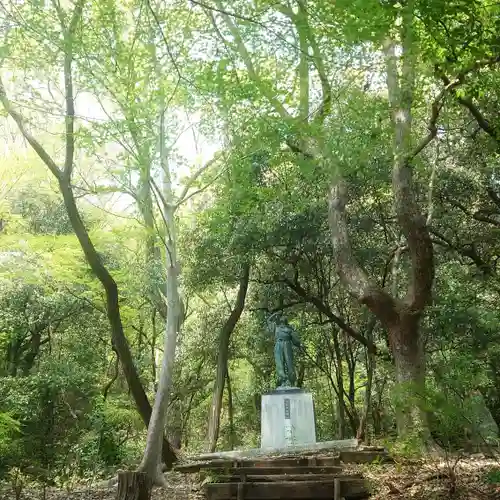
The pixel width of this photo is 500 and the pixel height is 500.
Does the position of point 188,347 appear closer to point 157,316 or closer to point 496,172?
point 157,316

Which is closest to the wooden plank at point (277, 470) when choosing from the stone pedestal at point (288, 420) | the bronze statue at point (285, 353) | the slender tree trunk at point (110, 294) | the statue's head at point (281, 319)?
the slender tree trunk at point (110, 294)

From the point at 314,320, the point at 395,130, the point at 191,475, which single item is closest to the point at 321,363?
the point at 314,320

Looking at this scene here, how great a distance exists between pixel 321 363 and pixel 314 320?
2.32m

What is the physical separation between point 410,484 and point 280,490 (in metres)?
1.60

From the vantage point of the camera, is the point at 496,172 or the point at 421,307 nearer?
the point at 421,307

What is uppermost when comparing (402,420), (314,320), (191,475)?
(314,320)

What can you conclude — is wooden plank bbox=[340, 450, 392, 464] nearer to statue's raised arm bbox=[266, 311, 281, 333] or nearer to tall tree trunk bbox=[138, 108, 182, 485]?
tall tree trunk bbox=[138, 108, 182, 485]

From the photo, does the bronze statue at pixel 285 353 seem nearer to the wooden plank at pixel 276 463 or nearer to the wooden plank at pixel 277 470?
the wooden plank at pixel 276 463

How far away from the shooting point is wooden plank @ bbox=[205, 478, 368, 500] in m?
6.57

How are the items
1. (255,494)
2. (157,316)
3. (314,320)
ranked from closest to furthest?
(255,494) < (314,320) < (157,316)

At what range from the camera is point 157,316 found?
20125mm

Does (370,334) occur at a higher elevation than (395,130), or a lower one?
lower

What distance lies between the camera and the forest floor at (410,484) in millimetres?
5609

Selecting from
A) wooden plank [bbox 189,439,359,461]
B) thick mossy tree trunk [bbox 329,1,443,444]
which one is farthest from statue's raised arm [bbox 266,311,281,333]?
thick mossy tree trunk [bbox 329,1,443,444]
